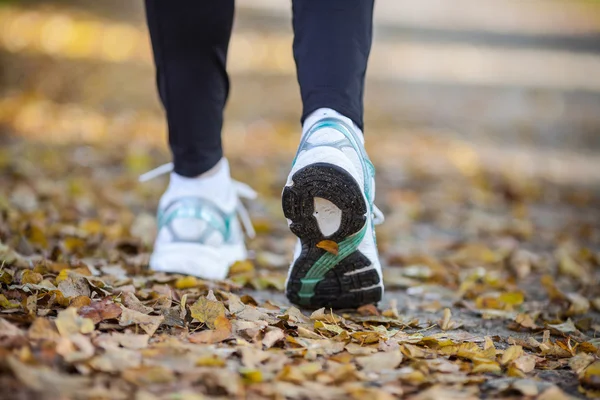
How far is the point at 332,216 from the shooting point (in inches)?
58.0

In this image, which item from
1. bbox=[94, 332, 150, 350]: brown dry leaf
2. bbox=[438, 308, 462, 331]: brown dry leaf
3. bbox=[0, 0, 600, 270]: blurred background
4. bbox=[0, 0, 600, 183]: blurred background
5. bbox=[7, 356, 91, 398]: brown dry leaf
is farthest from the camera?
bbox=[0, 0, 600, 183]: blurred background

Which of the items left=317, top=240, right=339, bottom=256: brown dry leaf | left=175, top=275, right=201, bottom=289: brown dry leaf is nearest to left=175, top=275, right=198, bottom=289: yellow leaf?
left=175, top=275, right=201, bottom=289: brown dry leaf

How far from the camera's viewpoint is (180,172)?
1925mm

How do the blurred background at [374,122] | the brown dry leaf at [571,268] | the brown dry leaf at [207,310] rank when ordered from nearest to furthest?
the brown dry leaf at [207,310]
the brown dry leaf at [571,268]
the blurred background at [374,122]

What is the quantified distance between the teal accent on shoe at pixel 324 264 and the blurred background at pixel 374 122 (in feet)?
3.50

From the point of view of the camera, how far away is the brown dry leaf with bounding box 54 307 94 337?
1.22 meters

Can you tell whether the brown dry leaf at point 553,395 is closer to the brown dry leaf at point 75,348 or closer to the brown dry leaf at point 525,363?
the brown dry leaf at point 525,363

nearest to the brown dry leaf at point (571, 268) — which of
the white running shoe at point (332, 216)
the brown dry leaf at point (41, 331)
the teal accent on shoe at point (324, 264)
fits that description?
the white running shoe at point (332, 216)

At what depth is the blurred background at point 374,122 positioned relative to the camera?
130 inches

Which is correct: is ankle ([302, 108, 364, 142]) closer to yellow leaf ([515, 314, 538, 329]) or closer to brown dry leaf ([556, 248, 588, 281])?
yellow leaf ([515, 314, 538, 329])

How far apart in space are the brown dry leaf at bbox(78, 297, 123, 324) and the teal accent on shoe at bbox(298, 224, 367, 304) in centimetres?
46

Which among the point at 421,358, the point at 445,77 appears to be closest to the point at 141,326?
the point at 421,358

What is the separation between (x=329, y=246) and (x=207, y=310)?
31 centimetres

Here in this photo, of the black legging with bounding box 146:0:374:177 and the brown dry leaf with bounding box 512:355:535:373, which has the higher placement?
the black legging with bounding box 146:0:374:177
